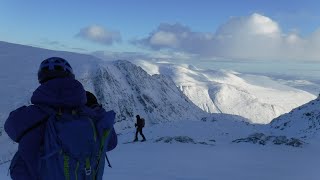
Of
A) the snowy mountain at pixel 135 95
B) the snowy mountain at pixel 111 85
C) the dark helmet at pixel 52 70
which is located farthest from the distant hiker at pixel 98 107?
the snowy mountain at pixel 135 95

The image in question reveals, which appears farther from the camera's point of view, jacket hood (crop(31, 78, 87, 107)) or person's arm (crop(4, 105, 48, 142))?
jacket hood (crop(31, 78, 87, 107))

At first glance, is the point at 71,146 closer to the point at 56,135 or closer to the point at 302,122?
the point at 56,135

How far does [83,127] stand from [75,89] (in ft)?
1.18

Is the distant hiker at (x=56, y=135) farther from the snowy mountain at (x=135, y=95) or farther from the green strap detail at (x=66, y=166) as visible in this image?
the snowy mountain at (x=135, y=95)

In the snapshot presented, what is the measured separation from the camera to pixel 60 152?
357 centimetres

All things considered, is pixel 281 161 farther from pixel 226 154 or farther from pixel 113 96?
pixel 113 96

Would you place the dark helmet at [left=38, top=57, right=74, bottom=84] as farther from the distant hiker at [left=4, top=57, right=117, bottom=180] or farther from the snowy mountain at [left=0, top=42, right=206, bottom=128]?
the snowy mountain at [left=0, top=42, right=206, bottom=128]

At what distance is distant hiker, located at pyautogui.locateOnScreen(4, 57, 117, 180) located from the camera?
3566 millimetres

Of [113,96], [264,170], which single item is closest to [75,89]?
[264,170]

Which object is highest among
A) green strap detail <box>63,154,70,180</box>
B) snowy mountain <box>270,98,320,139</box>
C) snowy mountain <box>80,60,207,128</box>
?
green strap detail <box>63,154,70,180</box>

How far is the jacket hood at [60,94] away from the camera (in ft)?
12.2

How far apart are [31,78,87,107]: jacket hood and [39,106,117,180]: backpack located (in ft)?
0.23

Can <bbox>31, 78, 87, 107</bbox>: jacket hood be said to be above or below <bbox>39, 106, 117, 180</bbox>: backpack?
above

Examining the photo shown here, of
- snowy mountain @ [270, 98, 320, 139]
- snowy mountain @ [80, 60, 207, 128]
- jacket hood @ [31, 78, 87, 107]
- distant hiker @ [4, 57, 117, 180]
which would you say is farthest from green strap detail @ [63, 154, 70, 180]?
snowy mountain @ [80, 60, 207, 128]
